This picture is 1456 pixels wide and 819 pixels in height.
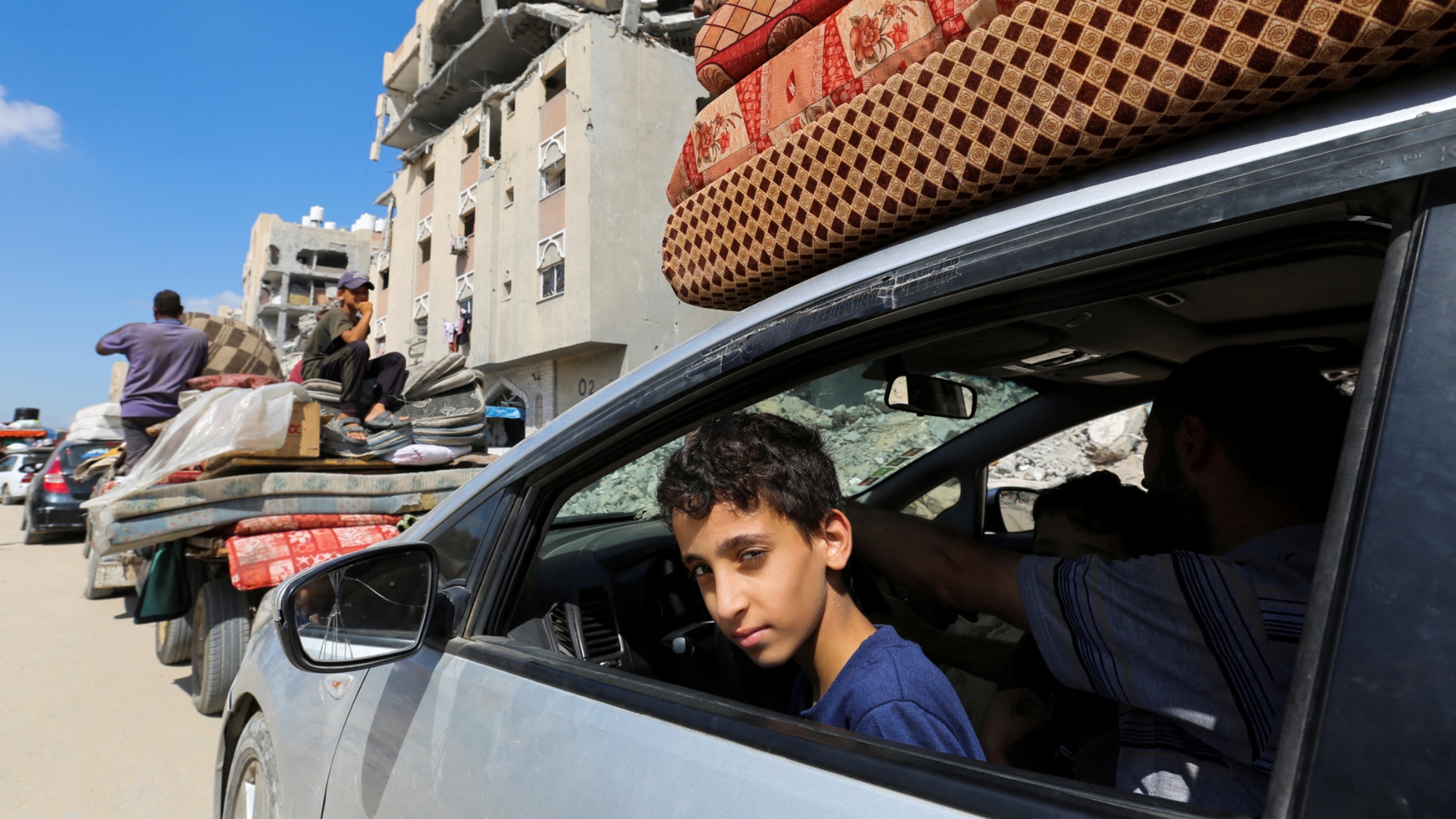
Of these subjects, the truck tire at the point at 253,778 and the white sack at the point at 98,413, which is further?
the white sack at the point at 98,413

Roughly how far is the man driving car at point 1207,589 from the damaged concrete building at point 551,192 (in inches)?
668

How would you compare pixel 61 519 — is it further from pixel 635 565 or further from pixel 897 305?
pixel 897 305

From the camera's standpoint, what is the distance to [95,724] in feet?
14.0

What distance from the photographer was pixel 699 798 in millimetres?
833

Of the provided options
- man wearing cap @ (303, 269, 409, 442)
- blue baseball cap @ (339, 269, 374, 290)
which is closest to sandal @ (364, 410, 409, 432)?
man wearing cap @ (303, 269, 409, 442)

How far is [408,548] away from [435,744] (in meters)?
0.40

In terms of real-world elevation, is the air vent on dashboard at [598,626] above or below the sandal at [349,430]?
below

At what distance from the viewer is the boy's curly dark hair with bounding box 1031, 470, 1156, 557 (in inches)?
67.9

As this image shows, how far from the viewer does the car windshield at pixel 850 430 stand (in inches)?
67.1

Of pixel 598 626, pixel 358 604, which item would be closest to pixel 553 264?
pixel 598 626

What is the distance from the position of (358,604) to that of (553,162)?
65.1 feet

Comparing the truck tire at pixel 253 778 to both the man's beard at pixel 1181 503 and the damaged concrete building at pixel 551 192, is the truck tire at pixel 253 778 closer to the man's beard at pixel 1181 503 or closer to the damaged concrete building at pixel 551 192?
the man's beard at pixel 1181 503

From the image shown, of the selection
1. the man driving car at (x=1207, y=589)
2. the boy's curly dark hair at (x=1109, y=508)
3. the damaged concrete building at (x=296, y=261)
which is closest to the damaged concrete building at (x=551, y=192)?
the boy's curly dark hair at (x=1109, y=508)

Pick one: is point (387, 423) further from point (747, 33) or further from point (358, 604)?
point (747, 33)
